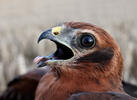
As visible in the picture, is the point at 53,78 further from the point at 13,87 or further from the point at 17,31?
the point at 17,31

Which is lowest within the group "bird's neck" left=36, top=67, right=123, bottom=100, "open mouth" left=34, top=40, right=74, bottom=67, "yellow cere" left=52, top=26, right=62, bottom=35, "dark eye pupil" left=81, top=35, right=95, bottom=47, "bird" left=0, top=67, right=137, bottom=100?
"bird" left=0, top=67, right=137, bottom=100

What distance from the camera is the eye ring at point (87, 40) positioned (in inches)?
113

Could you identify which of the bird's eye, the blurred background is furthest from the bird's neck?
the blurred background

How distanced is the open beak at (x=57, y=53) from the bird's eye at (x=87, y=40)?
11 cm

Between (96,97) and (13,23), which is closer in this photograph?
(96,97)

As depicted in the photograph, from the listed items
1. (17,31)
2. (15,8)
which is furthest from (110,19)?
(15,8)

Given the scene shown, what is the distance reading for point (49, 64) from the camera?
9.34 ft

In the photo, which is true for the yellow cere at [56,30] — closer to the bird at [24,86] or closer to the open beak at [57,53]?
the open beak at [57,53]

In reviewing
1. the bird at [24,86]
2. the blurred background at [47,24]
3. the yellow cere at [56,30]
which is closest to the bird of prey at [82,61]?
the yellow cere at [56,30]

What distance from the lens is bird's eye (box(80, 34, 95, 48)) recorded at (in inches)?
113

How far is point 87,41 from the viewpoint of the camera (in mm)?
2859

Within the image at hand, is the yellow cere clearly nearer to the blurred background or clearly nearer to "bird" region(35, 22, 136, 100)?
"bird" region(35, 22, 136, 100)

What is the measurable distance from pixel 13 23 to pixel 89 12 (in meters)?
1.54

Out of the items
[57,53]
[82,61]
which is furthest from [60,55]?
[82,61]
